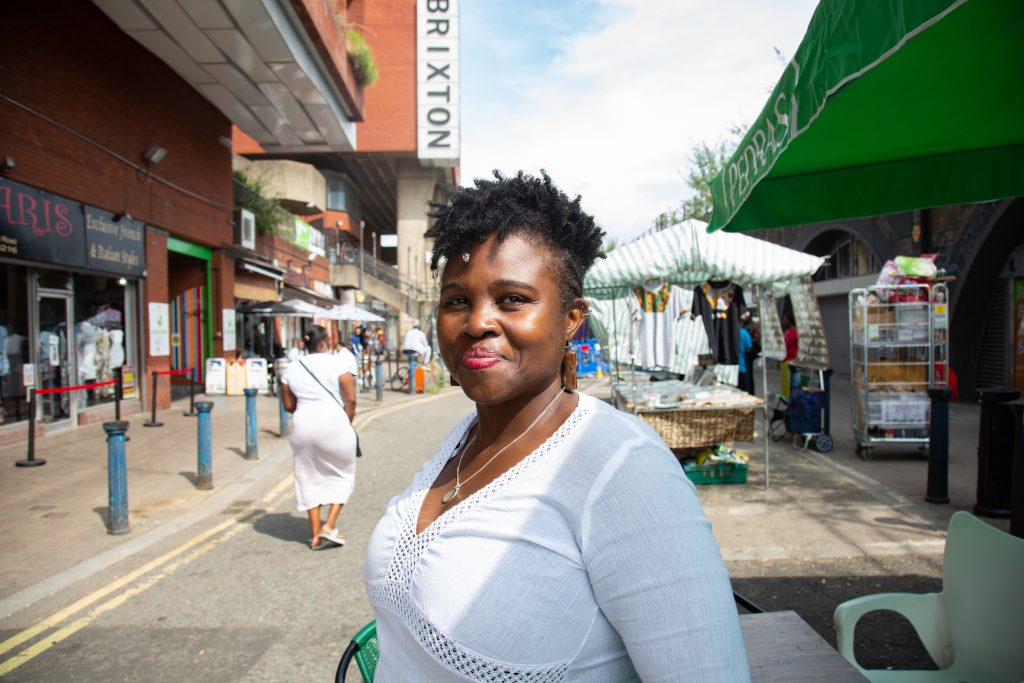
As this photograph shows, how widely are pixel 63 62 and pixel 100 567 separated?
9.33m

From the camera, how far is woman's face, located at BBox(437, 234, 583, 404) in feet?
4.72

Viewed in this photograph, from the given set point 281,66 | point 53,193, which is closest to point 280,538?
point 53,193

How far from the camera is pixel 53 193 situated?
1052 cm

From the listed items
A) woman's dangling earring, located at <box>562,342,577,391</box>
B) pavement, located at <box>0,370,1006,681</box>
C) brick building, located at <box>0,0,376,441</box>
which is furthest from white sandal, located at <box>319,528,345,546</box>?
brick building, located at <box>0,0,376,441</box>

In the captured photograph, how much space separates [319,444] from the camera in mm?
5590

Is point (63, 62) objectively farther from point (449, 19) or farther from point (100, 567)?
point (449, 19)

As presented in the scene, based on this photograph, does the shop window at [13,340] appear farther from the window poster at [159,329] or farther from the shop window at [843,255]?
the shop window at [843,255]

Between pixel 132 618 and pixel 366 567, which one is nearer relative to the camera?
pixel 366 567

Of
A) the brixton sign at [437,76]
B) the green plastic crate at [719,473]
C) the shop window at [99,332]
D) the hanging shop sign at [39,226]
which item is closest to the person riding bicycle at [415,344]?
the shop window at [99,332]

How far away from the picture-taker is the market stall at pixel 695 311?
7000 millimetres

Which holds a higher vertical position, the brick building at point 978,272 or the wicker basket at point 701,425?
the brick building at point 978,272

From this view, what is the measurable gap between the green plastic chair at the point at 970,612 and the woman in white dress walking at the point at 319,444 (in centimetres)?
409

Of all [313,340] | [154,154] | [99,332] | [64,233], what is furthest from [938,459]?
[154,154]

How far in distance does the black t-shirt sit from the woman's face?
281 inches
